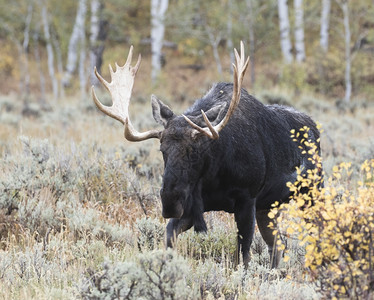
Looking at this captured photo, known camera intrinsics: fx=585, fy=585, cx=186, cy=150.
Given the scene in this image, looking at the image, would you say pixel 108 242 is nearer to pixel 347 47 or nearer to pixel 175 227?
pixel 175 227

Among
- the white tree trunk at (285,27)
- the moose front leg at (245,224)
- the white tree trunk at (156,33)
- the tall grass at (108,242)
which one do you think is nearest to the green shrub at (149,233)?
the tall grass at (108,242)

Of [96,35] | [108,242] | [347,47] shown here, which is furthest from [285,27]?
[108,242]

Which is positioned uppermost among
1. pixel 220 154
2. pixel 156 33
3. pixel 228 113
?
pixel 156 33

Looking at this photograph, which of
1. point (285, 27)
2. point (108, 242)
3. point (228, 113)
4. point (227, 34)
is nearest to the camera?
point (228, 113)

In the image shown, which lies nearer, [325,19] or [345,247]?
[345,247]

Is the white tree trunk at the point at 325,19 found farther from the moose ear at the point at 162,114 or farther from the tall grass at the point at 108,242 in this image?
the moose ear at the point at 162,114

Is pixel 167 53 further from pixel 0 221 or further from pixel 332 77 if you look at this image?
pixel 0 221

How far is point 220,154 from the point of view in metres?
4.32

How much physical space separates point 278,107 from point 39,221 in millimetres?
2568

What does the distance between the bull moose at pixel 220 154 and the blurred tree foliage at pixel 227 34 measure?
1603 centimetres

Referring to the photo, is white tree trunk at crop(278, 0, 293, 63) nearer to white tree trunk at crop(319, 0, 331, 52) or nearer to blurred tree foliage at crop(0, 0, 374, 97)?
blurred tree foliage at crop(0, 0, 374, 97)

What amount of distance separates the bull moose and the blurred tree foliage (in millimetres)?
16030

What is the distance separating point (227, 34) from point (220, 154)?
19.7 meters

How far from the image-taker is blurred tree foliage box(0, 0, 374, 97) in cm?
2244
